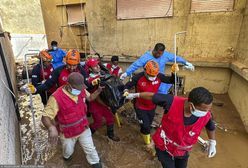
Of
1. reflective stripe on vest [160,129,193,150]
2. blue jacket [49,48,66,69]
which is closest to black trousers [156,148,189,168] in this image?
reflective stripe on vest [160,129,193,150]

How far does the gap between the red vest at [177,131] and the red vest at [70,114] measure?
105 centimetres

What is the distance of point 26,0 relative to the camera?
1121 cm

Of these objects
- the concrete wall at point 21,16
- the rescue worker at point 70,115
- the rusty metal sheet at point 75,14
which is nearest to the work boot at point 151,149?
the rescue worker at point 70,115

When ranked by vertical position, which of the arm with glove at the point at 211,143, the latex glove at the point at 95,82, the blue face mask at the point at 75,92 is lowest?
the arm with glove at the point at 211,143

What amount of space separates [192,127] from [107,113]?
1.80 metres

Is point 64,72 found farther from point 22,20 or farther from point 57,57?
point 22,20

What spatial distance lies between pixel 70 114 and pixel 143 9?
13.7 ft

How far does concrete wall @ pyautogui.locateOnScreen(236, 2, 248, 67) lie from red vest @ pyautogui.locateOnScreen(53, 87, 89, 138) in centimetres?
373

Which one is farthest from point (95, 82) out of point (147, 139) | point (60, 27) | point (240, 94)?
point (60, 27)

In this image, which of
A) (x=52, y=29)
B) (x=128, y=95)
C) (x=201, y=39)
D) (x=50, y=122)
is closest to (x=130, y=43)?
(x=201, y=39)

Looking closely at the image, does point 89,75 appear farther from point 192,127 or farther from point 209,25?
point 209,25

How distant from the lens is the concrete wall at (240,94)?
3.89 m

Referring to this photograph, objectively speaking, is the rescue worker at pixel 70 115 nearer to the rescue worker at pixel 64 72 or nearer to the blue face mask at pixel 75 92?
the blue face mask at pixel 75 92

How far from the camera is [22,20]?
1130 cm
